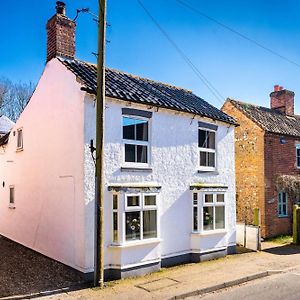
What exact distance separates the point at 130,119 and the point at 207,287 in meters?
5.88

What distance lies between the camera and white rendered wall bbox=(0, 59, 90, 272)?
11.0 metres

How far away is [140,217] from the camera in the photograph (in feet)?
37.3

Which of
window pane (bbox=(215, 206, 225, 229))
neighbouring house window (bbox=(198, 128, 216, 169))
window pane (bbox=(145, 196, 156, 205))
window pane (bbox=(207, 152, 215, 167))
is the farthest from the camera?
window pane (bbox=(207, 152, 215, 167))

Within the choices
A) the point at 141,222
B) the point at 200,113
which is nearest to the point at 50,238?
the point at 141,222

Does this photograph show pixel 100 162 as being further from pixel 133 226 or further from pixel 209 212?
pixel 209 212

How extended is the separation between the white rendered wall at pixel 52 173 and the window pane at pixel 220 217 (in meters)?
6.10

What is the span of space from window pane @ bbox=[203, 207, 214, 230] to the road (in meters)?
3.14

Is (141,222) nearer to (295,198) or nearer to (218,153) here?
(218,153)

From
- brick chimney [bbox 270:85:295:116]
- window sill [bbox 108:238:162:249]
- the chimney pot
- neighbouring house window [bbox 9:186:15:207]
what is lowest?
window sill [bbox 108:238:162:249]

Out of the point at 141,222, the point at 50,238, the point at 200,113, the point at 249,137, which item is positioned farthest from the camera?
the point at 249,137

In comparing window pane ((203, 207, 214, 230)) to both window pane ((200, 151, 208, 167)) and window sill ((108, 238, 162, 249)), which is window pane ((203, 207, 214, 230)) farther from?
window sill ((108, 238, 162, 249))

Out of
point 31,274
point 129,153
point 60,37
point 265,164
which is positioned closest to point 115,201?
point 129,153

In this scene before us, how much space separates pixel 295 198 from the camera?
19.8m

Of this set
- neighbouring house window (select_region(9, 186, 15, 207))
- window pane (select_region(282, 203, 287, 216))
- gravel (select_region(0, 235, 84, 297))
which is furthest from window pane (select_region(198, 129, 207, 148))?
neighbouring house window (select_region(9, 186, 15, 207))
